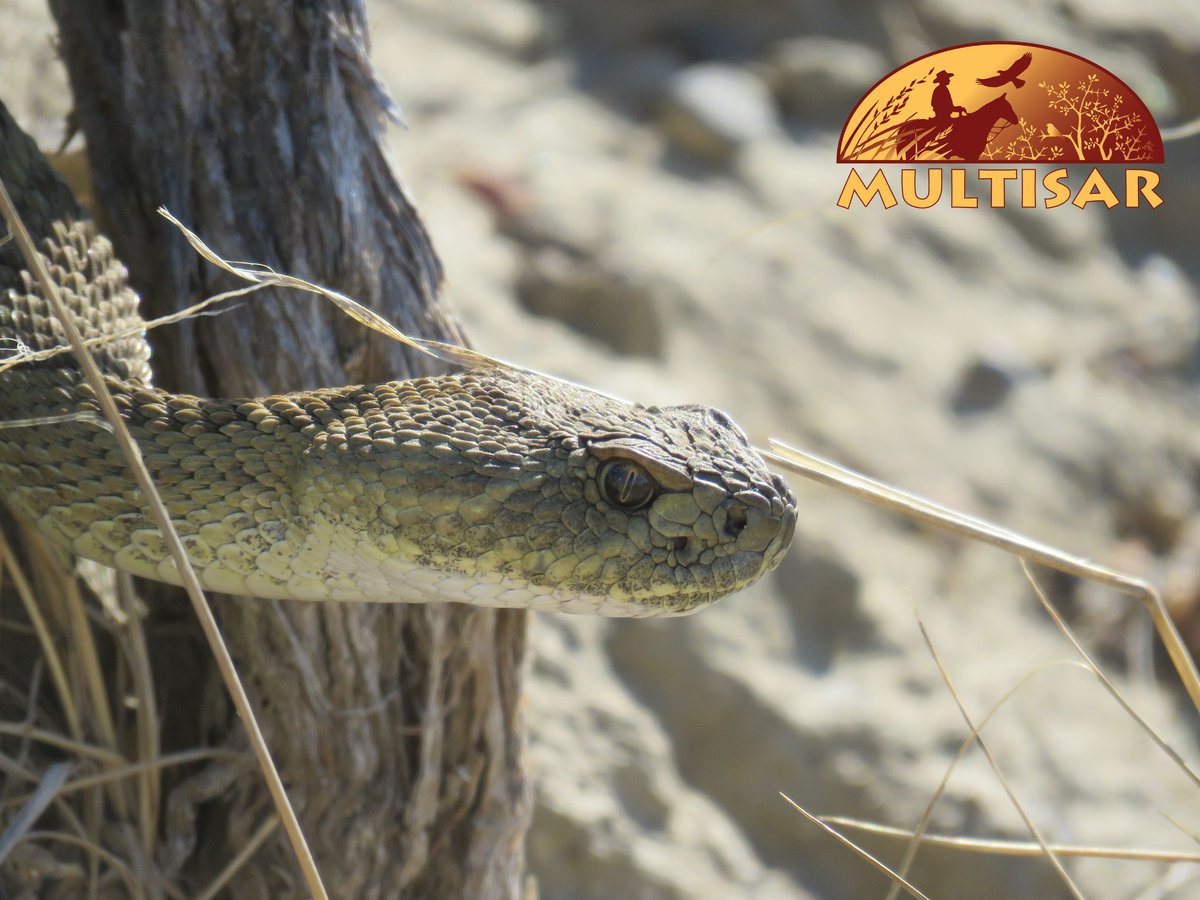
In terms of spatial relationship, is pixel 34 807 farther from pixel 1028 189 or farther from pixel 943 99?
pixel 1028 189

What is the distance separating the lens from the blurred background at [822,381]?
3.86m

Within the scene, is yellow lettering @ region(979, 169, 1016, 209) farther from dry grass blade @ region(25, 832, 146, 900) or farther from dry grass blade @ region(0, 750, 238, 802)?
dry grass blade @ region(25, 832, 146, 900)

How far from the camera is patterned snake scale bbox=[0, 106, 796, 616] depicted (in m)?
2.01

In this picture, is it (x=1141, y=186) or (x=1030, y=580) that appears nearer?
(x=1030, y=580)

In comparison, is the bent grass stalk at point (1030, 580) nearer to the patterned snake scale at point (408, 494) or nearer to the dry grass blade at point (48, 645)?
the patterned snake scale at point (408, 494)

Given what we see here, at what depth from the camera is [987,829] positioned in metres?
3.81

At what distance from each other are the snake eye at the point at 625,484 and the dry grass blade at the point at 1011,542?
220 millimetres

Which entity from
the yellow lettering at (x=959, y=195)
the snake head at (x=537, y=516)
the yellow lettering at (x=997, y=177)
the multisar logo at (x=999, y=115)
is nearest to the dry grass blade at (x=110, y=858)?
the snake head at (x=537, y=516)

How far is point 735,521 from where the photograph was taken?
204 cm

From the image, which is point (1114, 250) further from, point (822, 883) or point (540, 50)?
point (822, 883)

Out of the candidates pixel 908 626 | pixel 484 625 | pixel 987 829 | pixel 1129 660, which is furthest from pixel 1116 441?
pixel 484 625

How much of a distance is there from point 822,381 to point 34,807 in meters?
3.68

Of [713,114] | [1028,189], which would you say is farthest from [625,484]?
[1028,189]

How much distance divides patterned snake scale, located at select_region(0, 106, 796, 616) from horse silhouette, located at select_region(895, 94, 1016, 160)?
7.88 feet
